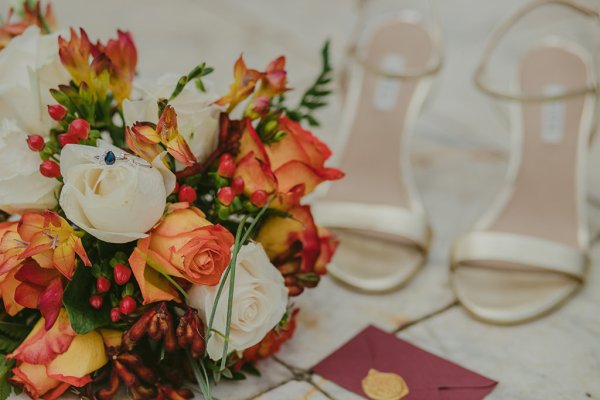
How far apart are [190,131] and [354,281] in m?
0.40

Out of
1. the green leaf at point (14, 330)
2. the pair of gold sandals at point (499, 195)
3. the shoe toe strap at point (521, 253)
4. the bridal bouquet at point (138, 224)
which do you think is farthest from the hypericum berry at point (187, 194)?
the shoe toe strap at point (521, 253)

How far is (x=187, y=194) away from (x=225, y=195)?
0.04 metres

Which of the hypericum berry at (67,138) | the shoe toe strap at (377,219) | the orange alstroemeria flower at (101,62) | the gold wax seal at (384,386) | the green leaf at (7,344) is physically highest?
the orange alstroemeria flower at (101,62)

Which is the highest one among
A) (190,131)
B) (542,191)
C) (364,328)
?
(190,131)

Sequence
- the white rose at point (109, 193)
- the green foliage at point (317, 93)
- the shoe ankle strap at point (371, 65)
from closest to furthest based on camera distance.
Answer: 1. the white rose at point (109, 193)
2. the green foliage at point (317, 93)
3. the shoe ankle strap at point (371, 65)

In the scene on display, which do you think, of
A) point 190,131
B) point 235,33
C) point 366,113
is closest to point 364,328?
point 190,131

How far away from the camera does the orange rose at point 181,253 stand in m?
0.62

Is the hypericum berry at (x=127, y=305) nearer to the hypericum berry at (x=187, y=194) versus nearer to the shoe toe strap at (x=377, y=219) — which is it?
the hypericum berry at (x=187, y=194)

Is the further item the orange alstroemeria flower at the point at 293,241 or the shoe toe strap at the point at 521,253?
the shoe toe strap at the point at 521,253

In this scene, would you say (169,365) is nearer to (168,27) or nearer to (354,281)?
(354,281)

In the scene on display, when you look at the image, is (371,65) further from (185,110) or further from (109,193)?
(109,193)

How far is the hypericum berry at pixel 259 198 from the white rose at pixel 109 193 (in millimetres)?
99

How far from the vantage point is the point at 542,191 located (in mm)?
1129

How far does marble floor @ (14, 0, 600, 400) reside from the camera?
2.76 feet
